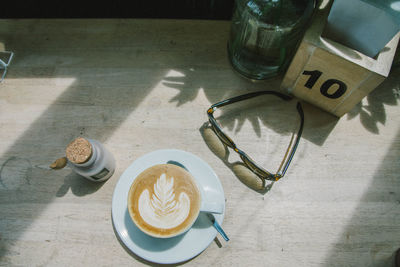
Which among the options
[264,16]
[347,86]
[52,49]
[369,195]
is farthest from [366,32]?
[52,49]

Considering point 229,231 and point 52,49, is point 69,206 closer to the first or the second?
point 229,231

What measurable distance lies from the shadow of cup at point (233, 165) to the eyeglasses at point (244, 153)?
0.01 metres

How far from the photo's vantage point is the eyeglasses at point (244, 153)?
65 cm

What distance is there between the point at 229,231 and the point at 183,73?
1.55 ft

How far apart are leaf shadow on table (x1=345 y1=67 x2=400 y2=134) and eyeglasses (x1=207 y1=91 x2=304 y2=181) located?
0.18 m

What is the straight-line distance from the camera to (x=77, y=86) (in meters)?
0.76

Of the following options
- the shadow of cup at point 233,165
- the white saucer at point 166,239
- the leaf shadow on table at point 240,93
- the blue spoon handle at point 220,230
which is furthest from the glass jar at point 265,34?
the blue spoon handle at point 220,230

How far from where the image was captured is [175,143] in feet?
2.29

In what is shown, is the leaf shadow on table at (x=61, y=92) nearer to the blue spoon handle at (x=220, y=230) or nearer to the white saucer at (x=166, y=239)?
the white saucer at (x=166, y=239)

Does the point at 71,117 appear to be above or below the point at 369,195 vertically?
below

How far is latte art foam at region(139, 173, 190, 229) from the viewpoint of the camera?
21.2 inches

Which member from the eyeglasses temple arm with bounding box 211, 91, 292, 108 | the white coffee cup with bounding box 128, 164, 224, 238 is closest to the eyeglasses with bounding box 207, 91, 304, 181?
the eyeglasses temple arm with bounding box 211, 91, 292, 108

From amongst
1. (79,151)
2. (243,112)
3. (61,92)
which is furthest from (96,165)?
(243,112)

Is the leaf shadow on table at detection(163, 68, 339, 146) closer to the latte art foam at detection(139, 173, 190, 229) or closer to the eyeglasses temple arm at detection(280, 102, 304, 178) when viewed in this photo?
the eyeglasses temple arm at detection(280, 102, 304, 178)
